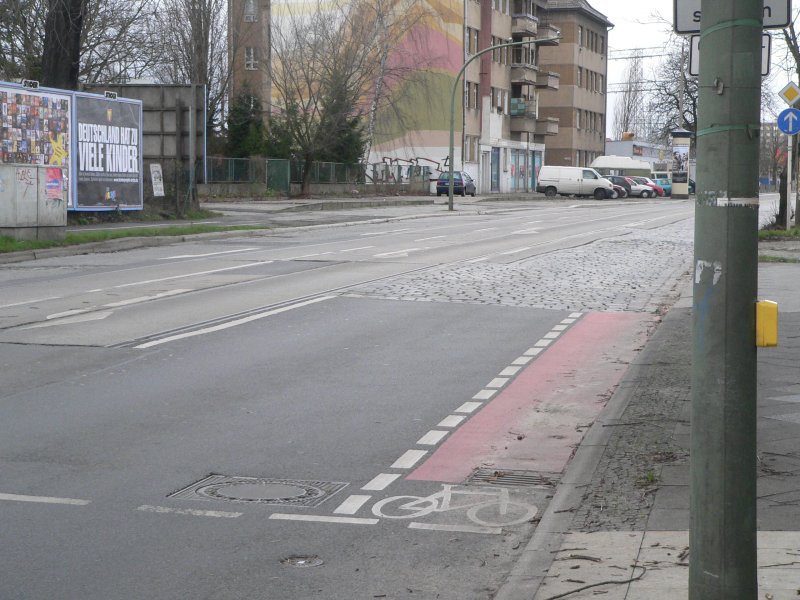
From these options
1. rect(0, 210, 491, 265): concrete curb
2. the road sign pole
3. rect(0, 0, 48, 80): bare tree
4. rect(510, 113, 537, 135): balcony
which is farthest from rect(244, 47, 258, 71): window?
the road sign pole

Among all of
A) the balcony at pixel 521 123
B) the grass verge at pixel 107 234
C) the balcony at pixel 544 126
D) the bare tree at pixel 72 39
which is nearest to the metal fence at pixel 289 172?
the bare tree at pixel 72 39

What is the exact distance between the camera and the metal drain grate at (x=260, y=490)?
6.59 meters

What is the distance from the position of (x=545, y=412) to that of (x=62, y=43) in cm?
2640

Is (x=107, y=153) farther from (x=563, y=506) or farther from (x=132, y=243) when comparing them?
(x=563, y=506)

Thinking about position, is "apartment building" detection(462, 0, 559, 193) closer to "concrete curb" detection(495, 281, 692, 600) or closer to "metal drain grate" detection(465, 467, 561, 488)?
"concrete curb" detection(495, 281, 692, 600)

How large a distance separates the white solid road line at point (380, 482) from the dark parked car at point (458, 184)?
62874 millimetres

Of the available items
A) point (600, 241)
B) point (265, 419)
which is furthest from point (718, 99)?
point (600, 241)

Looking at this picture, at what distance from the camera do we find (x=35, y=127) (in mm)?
29344

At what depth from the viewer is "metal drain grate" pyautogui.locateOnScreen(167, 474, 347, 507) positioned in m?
6.59

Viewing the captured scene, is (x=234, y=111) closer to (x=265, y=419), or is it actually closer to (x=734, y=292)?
(x=265, y=419)

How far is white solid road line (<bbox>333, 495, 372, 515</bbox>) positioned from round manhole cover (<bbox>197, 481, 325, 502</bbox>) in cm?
20

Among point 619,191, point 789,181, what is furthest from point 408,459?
point 619,191

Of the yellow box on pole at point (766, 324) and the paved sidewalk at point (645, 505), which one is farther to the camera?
the paved sidewalk at point (645, 505)

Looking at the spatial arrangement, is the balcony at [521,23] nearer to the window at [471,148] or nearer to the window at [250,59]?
the window at [471,148]
